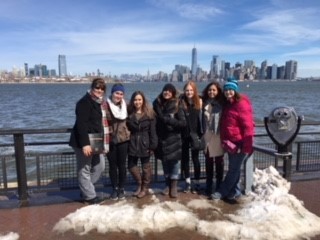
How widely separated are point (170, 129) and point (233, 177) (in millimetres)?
1104

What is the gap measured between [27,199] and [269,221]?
3226mm

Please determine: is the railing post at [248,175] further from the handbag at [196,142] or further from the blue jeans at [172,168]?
the blue jeans at [172,168]

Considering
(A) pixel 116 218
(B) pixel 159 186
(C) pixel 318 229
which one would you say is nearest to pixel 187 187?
(B) pixel 159 186

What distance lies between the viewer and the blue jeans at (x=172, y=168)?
548cm

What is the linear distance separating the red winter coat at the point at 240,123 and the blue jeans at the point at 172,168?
2.64 feet

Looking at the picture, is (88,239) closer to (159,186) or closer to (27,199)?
(27,199)

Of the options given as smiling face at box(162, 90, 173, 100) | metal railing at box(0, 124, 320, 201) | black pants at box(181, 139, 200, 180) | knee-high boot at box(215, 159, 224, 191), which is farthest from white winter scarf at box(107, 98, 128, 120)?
→ knee-high boot at box(215, 159, 224, 191)

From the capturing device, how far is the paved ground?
4238mm

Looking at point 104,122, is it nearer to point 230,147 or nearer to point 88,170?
point 88,170

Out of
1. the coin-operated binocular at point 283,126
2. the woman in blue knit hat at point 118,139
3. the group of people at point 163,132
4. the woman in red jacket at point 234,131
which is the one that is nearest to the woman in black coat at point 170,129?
the group of people at point 163,132

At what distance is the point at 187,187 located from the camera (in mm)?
5750

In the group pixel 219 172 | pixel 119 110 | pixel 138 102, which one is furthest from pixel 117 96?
pixel 219 172

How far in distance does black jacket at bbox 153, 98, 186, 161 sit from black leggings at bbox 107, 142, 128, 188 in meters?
0.53

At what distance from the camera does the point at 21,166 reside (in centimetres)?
517
